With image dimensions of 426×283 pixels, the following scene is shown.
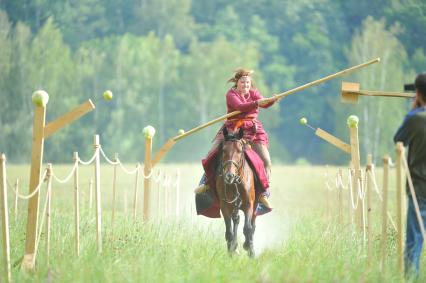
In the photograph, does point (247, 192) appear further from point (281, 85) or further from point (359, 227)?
point (281, 85)

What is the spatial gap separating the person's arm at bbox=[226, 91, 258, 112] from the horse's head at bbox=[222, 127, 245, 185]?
16.2 inches

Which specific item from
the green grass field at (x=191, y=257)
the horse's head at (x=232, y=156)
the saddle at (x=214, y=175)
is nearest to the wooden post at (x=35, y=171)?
the green grass field at (x=191, y=257)

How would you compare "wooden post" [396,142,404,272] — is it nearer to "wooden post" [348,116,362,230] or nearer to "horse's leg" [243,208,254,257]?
"horse's leg" [243,208,254,257]

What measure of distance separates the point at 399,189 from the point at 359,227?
11.6 ft

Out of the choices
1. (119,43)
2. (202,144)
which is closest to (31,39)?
→ (119,43)

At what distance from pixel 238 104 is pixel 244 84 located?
1.02 feet

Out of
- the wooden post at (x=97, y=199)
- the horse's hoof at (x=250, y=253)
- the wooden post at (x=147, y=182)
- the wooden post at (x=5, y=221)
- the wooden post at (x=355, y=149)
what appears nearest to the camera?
the wooden post at (x=5, y=221)

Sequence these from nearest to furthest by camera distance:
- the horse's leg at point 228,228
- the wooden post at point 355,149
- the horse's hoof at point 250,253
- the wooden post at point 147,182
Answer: the horse's hoof at point 250,253 < the horse's leg at point 228,228 < the wooden post at point 355,149 < the wooden post at point 147,182

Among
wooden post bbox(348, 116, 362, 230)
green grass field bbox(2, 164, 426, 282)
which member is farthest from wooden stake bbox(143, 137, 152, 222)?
wooden post bbox(348, 116, 362, 230)

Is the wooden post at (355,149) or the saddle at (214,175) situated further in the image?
the wooden post at (355,149)

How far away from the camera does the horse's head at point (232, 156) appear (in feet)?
34.0

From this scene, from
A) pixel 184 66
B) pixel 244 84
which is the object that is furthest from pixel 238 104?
→ pixel 184 66

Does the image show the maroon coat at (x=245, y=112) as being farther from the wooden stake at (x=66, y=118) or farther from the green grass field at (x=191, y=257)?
the wooden stake at (x=66, y=118)

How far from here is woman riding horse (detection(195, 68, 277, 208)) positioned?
11055 millimetres
